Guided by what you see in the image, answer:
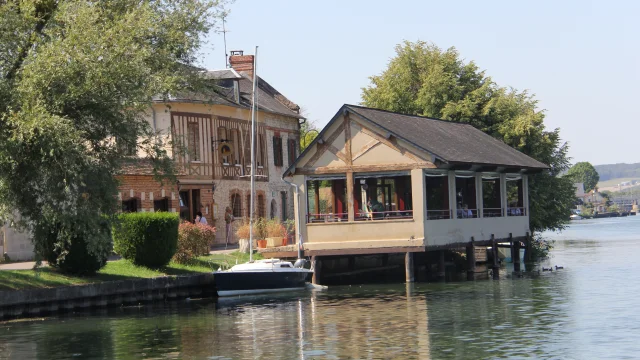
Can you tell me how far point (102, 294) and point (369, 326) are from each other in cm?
1008

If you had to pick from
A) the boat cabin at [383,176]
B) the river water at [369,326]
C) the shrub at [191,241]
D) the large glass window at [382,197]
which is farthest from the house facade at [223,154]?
the river water at [369,326]

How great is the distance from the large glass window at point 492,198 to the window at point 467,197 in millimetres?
587

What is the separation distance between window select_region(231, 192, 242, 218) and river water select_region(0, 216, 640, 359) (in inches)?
732

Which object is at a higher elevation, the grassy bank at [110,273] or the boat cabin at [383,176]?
the boat cabin at [383,176]

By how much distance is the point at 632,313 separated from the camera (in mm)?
27984

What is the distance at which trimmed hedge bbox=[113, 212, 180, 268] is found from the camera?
36375 millimetres

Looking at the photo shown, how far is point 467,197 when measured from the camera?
46594 mm

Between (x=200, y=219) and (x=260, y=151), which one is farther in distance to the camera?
(x=260, y=151)

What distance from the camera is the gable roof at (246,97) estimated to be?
52.6 m

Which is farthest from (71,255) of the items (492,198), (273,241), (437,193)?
(492,198)

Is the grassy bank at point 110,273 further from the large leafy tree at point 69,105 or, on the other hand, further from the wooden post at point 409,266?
the wooden post at point 409,266

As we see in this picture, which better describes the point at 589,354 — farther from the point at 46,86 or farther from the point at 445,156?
the point at 445,156

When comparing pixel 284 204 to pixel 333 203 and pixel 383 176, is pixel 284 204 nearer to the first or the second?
pixel 333 203

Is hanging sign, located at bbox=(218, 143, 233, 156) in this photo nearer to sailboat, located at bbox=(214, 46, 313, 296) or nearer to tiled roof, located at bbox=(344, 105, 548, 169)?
tiled roof, located at bbox=(344, 105, 548, 169)
